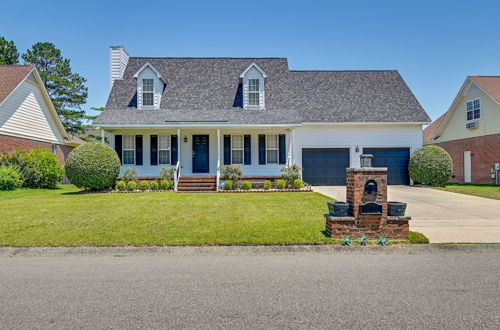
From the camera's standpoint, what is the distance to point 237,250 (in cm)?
607

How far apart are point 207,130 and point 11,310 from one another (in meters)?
15.2

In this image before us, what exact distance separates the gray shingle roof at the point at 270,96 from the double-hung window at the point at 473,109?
198 inches

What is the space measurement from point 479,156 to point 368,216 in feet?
66.0

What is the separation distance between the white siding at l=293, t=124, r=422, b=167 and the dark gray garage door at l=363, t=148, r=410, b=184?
0.31 m

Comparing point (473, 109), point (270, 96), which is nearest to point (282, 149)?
point (270, 96)

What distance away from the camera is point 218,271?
4.99 m

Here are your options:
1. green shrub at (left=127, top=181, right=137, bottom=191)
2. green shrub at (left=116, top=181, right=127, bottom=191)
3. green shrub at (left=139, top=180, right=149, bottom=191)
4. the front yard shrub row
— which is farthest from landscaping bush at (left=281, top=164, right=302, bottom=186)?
the front yard shrub row

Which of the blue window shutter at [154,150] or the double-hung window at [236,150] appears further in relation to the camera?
the double-hung window at [236,150]

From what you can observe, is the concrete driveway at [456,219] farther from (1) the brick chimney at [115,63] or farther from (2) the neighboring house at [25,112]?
(2) the neighboring house at [25,112]

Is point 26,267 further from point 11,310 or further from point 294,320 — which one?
point 294,320

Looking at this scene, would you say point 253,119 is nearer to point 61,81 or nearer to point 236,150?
point 236,150

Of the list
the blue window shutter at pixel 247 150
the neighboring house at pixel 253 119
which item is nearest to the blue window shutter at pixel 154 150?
the neighboring house at pixel 253 119

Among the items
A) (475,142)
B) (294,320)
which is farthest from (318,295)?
(475,142)

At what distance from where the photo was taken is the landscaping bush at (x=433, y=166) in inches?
703
